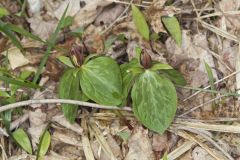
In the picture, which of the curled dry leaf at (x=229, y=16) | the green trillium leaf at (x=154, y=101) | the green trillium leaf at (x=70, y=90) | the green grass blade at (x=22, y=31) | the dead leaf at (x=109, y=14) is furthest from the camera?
the dead leaf at (x=109, y=14)

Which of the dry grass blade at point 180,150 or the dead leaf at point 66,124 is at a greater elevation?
the dead leaf at point 66,124

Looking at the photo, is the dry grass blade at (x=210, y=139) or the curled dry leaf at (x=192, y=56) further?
the curled dry leaf at (x=192, y=56)

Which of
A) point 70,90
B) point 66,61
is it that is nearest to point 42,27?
point 66,61

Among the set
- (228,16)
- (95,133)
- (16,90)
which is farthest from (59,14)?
(228,16)

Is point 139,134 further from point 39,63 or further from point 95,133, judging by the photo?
point 39,63

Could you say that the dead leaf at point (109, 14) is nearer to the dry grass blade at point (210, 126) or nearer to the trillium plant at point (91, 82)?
the trillium plant at point (91, 82)

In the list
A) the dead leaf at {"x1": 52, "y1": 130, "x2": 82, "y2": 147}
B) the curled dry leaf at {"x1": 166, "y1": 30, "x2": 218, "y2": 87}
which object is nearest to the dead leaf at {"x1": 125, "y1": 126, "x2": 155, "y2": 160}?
the dead leaf at {"x1": 52, "y1": 130, "x2": 82, "y2": 147}

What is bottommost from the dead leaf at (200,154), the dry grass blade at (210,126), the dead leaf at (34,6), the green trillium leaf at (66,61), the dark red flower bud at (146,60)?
the dead leaf at (200,154)

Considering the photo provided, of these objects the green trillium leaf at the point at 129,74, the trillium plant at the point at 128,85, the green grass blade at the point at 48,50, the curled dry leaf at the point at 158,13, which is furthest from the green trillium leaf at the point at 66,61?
the curled dry leaf at the point at 158,13
